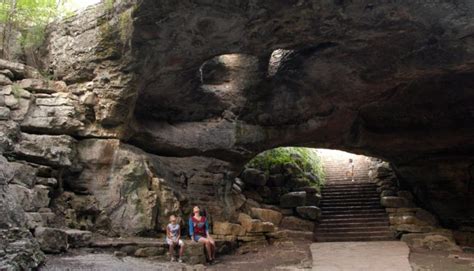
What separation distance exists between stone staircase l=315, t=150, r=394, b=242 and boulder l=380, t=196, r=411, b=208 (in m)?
0.29

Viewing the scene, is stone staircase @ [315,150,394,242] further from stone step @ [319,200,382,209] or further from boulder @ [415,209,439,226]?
boulder @ [415,209,439,226]

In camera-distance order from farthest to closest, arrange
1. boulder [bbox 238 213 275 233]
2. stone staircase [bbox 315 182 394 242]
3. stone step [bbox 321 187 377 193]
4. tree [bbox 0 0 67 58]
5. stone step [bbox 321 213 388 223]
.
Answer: stone step [bbox 321 187 377 193] < stone step [bbox 321 213 388 223] < stone staircase [bbox 315 182 394 242] < boulder [bbox 238 213 275 233] < tree [bbox 0 0 67 58]

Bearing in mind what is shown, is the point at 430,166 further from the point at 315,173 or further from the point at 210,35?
the point at 210,35

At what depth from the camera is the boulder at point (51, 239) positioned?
21.3 feet

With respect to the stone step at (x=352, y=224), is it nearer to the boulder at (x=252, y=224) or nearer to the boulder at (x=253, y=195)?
the boulder at (x=253, y=195)

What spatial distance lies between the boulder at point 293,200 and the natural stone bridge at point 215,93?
82.0 inches

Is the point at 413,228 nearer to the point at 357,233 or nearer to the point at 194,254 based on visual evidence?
the point at 357,233

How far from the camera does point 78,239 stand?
732 centimetres

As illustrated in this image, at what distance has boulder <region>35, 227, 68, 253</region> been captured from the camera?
6482 millimetres

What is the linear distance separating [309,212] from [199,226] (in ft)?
19.8

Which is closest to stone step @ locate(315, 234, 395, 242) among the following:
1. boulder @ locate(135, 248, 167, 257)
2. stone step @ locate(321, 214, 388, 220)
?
stone step @ locate(321, 214, 388, 220)

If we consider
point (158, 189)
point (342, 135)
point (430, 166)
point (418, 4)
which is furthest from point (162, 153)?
point (430, 166)

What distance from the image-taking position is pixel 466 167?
14180 mm

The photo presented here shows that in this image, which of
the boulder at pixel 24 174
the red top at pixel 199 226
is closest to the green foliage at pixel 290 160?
the red top at pixel 199 226
